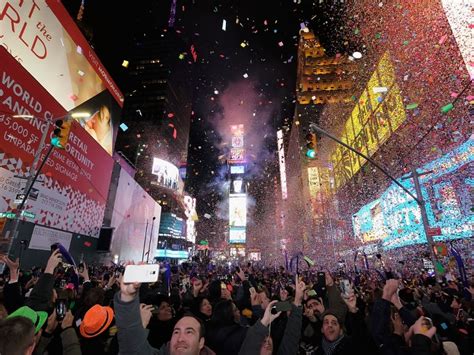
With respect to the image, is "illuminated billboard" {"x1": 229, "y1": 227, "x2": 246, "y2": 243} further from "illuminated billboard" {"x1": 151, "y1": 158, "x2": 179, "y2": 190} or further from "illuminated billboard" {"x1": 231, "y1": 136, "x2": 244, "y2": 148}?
"illuminated billboard" {"x1": 231, "y1": 136, "x2": 244, "y2": 148}

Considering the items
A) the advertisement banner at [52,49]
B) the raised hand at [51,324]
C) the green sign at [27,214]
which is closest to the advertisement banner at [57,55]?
the advertisement banner at [52,49]

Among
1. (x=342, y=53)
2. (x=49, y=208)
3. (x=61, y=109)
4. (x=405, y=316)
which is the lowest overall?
(x=405, y=316)

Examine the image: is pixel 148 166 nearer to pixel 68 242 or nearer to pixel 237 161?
pixel 237 161

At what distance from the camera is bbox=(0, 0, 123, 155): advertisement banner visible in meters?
19.6

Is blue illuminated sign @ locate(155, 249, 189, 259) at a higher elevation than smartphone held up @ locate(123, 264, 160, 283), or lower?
higher

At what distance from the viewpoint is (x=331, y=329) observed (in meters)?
3.73

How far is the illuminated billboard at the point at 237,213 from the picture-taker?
87.1m

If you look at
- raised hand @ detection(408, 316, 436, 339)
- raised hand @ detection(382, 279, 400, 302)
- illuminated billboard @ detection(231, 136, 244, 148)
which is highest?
illuminated billboard @ detection(231, 136, 244, 148)

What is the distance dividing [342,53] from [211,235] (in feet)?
415

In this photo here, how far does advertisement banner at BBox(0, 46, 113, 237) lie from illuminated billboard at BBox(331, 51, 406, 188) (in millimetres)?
33150

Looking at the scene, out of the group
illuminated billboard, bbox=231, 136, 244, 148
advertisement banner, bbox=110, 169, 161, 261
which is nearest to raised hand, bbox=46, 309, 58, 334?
advertisement banner, bbox=110, 169, 161, 261

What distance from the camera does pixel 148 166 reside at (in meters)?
93.8

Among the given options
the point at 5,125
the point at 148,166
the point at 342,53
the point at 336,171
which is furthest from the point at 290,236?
the point at 5,125

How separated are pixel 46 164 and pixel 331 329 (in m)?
22.6
